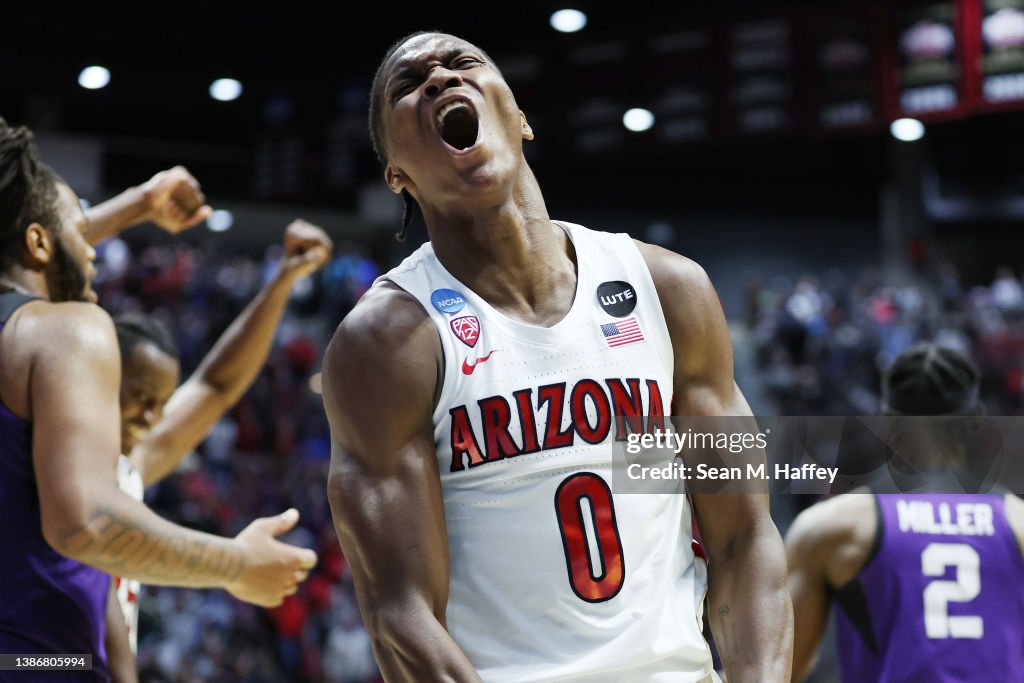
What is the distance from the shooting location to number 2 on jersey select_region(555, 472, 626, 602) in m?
2.16

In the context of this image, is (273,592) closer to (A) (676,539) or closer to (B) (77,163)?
(A) (676,539)

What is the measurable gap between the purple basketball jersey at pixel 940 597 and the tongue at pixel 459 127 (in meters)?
1.65

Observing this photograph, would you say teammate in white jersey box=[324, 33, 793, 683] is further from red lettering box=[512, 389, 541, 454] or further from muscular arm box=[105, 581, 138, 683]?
muscular arm box=[105, 581, 138, 683]

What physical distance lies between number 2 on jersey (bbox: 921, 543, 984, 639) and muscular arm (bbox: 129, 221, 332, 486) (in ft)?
6.58

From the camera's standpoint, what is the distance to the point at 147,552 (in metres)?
2.46

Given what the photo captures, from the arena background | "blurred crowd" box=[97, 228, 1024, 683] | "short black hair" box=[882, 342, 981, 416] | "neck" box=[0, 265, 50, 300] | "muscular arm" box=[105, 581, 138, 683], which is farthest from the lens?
the arena background

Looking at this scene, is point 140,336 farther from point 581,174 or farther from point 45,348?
point 581,174

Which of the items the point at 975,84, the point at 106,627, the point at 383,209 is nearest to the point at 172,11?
the point at 383,209

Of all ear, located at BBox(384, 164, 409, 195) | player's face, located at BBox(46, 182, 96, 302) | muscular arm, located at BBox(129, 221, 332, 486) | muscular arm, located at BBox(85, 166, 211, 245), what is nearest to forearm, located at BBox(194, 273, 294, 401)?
muscular arm, located at BBox(129, 221, 332, 486)

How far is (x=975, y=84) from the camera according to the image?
Result: 1177 centimetres

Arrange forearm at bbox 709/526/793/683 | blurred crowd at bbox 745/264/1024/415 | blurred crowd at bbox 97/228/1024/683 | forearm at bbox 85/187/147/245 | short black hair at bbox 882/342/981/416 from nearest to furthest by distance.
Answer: forearm at bbox 709/526/793/683
short black hair at bbox 882/342/981/416
forearm at bbox 85/187/147/245
blurred crowd at bbox 97/228/1024/683
blurred crowd at bbox 745/264/1024/415

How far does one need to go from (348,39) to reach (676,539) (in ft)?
48.8

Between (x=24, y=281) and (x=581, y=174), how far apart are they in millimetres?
17646

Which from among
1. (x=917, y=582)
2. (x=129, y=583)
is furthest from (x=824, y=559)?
(x=129, y=583)
